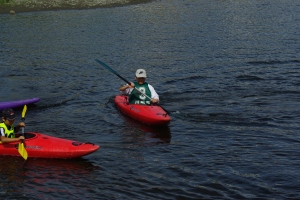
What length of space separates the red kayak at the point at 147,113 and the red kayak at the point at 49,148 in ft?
9.56

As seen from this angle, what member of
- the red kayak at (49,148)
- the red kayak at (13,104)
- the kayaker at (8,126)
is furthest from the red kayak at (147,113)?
the kayaker at (8,126)

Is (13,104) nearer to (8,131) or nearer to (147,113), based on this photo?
(8,131)

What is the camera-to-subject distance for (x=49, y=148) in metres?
11.9

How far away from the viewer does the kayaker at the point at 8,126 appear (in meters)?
11.7

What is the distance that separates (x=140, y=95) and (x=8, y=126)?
4.71m

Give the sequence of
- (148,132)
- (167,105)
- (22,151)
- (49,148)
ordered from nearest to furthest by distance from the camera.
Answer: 1. (22,151)
2. (49,148)
3. (148,132)
4. (167,105)

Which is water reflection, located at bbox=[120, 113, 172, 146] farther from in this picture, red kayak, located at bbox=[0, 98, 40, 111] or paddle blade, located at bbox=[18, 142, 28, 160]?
red kayak, located at bbox=[0, 98, 40, 111]

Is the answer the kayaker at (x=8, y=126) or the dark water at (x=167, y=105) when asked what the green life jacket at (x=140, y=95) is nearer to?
the dark water at (x=167, y=105)

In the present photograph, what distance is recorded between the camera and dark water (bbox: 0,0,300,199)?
1085cm

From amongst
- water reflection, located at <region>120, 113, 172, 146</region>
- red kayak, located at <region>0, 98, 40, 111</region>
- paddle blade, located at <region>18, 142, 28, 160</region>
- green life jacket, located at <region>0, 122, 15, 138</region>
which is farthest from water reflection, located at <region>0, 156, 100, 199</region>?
red kayak, located at <region>0, 98, 40, 111</region>

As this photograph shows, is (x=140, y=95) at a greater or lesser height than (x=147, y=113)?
greater

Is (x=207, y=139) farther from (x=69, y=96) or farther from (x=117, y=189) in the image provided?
(x=69, y=96)

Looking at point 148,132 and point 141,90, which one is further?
point 141,90

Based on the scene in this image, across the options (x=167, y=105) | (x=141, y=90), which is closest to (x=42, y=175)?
(x=141, y=90)
